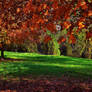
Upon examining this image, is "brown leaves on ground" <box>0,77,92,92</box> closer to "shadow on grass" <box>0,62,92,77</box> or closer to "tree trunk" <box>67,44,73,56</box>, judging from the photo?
"shadow on grass" <box>0,62,92,77</box>

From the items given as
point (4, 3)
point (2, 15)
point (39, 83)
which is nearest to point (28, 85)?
point (39, 83)

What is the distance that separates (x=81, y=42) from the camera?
27391 mm

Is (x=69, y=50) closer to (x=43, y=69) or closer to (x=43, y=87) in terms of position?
(x=43, y=69)

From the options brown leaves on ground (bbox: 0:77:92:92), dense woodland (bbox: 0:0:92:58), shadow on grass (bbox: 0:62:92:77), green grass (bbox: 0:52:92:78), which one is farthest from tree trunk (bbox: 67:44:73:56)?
brown leaves on ground (bbox: 0:77:92:92)

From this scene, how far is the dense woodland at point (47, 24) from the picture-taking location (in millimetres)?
5867

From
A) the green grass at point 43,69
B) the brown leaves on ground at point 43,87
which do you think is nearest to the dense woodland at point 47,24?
→ the brown leaves on ground at point 43,87

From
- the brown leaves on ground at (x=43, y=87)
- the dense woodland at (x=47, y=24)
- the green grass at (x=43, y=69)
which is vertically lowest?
the green grass at (x=43, y=69)

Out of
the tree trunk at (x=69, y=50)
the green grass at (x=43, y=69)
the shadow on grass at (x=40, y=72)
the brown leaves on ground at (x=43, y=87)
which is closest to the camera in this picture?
the brown leaves on ground at (x=43, y=87)

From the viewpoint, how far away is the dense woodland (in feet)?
19.2

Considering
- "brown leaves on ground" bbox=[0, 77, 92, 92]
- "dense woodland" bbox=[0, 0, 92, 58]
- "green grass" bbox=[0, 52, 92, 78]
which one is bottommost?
"green grass" bbox=[0, 52, 92, 78]

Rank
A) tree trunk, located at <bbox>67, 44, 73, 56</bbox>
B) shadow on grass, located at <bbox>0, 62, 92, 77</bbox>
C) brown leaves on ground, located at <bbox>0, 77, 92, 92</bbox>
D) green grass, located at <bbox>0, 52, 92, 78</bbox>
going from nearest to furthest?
brown leaves on ground, located at <bbox>0, 77, 92, 92</bbox> < shadow on grass, located at <bbox>0, 62, 92, 77</bbox> < green grass, located at <bbox>0, 52, 92, 78</bbox> < tree trunk, located at <bbox>67, 44, 73, 56</bbox>

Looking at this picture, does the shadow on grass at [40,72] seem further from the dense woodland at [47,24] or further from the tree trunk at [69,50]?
the tree trunk at [69,50]

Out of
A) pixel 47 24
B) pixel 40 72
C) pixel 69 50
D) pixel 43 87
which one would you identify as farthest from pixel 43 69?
pixel 69 50

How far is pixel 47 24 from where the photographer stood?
6.14m
